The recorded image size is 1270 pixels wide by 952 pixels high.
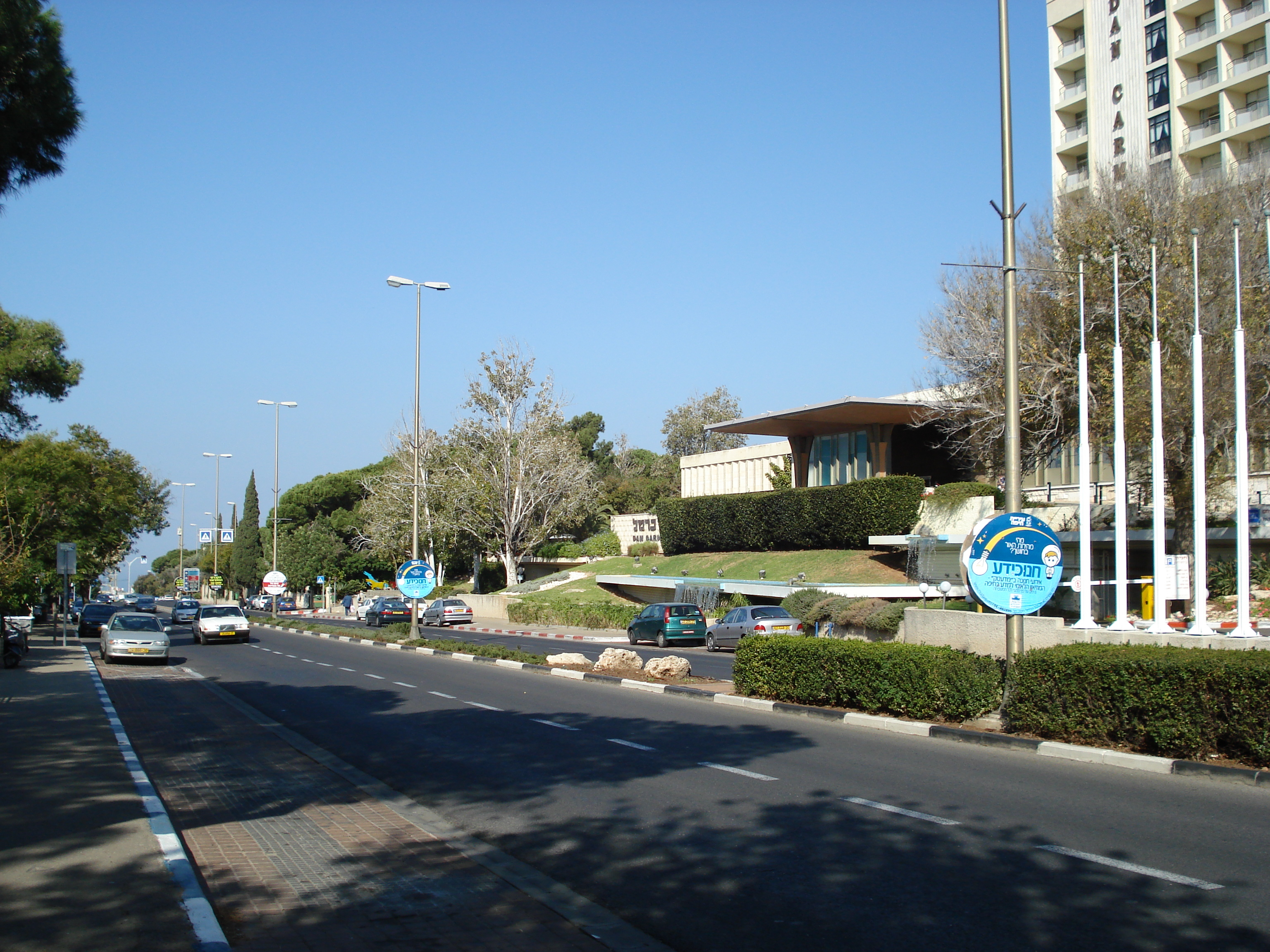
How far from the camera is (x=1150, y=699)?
10.8 metres

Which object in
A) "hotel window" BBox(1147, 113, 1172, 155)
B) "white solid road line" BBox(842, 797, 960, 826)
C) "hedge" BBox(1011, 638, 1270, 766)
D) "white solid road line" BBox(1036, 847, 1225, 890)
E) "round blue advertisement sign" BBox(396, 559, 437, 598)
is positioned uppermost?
"hotel window" BBox(1147, 113, 1172, 155)

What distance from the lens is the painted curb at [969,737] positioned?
32.6ft

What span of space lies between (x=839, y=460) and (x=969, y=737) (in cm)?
4050

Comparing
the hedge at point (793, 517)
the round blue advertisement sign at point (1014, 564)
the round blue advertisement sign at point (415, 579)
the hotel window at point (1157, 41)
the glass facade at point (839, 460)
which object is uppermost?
the hotel window at point (1157, 41)

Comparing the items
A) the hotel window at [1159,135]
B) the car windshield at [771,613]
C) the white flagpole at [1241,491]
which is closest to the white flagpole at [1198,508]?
the white flagpole at [1241,491]

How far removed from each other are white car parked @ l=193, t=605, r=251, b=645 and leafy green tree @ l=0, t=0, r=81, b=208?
28.5 meters

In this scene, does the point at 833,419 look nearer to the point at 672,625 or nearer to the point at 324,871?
the point at 672,625

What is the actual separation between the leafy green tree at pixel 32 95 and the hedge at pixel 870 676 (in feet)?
38.4

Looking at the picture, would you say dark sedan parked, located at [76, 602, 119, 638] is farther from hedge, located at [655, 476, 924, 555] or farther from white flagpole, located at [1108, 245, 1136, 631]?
white flagpole, located at [1108, 245, 1136, 631]

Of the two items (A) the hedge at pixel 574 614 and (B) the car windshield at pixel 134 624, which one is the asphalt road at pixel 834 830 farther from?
(A) the hedge at pixel 574 614

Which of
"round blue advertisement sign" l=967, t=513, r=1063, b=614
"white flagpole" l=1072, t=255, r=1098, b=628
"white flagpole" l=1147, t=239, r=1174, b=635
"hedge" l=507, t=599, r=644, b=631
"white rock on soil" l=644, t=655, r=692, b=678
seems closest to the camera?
"round blue advertisement sign" l=967, t=513, r=1063, b=614

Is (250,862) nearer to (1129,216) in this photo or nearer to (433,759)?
(433,759)

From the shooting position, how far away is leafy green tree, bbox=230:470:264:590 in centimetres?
10369

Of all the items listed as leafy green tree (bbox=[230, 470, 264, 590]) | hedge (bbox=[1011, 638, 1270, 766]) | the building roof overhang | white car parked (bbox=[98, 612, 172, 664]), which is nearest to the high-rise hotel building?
the building roof overhang
